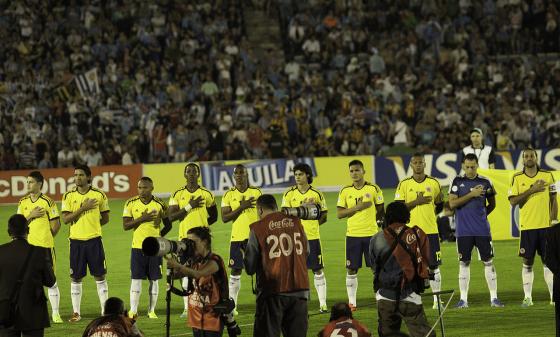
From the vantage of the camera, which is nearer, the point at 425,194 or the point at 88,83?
the point at 425,194

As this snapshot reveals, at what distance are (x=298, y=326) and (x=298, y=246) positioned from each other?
2.69 ft

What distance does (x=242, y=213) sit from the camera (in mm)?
17188

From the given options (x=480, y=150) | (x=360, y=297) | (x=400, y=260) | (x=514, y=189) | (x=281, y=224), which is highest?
(x=480, y=150)

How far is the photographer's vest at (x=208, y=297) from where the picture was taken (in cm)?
1118

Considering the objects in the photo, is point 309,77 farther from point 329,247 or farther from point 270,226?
point 270,226

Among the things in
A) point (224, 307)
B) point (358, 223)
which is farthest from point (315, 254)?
point (224, 307)

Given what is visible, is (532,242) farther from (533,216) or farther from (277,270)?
(277,270)

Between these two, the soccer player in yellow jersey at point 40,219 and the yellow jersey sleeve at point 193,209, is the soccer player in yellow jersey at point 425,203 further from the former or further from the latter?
the soccer player in yellow jersey at point 40,219

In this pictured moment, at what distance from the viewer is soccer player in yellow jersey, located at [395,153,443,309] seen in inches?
665

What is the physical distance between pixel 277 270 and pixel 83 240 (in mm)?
5864

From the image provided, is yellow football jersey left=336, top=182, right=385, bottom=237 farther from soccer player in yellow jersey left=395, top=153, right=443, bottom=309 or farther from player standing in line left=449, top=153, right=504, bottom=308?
player standing in line left=449, top=153, right=504, bottom=308

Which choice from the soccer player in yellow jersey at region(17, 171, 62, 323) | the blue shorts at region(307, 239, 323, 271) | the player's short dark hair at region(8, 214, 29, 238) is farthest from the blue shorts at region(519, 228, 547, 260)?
the player's short dark hair at region(8, 214, 29, 238)

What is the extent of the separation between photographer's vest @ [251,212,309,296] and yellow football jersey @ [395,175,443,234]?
5.39 metres

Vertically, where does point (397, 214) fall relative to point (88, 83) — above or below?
below
